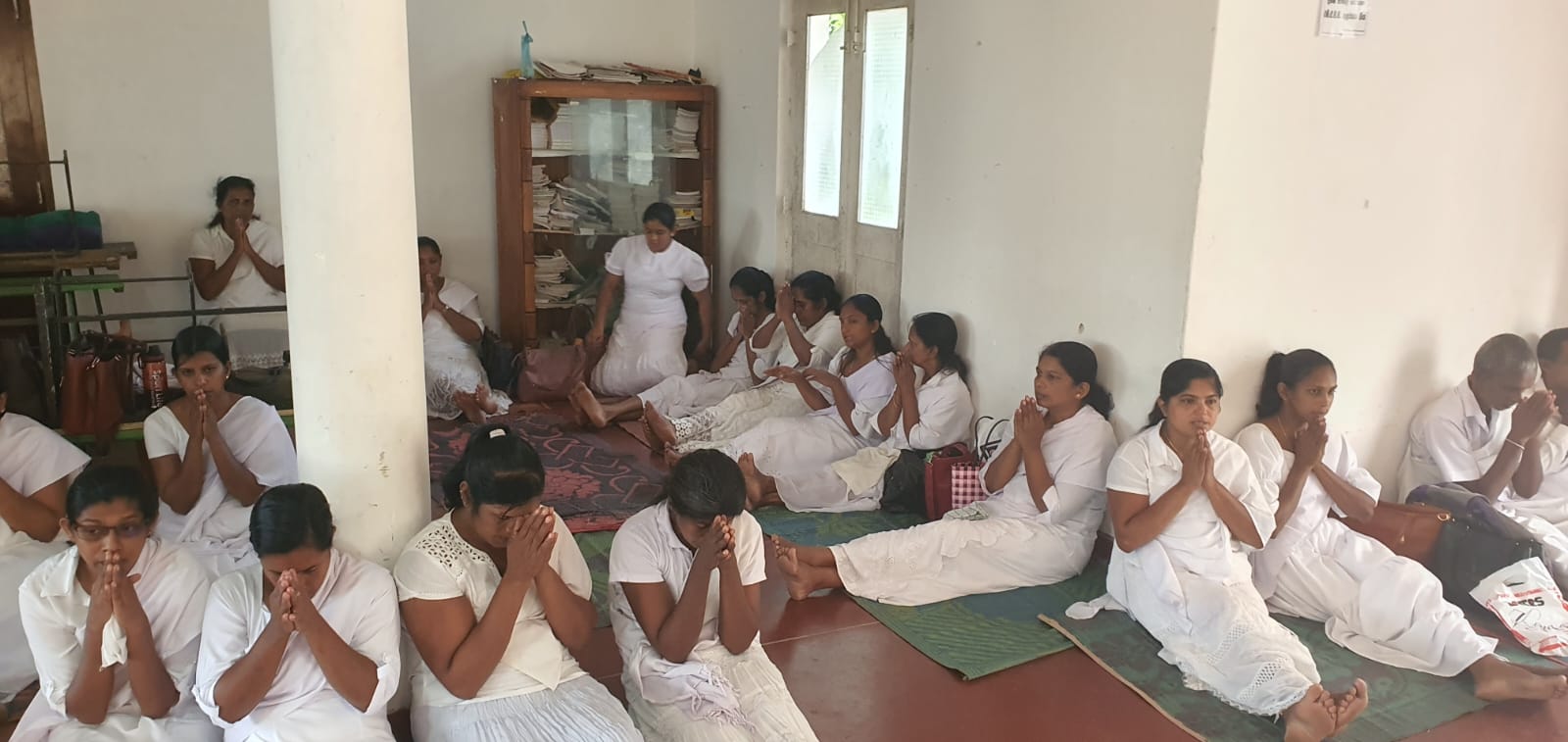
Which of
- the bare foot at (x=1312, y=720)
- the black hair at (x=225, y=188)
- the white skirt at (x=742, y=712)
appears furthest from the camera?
the black hair at (x=225, y=188)

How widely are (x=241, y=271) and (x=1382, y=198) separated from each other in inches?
214

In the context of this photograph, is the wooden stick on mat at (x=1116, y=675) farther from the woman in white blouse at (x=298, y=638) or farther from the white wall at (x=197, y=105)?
the white wall at (x=197, y=105)

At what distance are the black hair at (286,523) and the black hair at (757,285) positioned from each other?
4065mm

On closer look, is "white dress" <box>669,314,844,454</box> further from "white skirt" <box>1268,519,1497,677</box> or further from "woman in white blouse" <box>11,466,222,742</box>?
"woman in white blouse" <box>11,466,222,742</box>

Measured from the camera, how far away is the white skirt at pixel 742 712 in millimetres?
2871

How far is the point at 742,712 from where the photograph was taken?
2.94 metres

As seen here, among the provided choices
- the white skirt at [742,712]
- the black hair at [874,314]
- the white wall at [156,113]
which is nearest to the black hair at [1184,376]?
the white skirt at [742,712]

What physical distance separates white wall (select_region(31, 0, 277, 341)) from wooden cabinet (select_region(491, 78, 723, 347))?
133 cm

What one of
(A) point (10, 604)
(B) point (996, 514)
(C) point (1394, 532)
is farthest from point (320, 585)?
(C) point (1394, 532)

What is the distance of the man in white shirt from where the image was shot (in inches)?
171

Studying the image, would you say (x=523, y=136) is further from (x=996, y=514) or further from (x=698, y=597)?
(x=698, y=597)

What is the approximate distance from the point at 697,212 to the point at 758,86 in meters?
0.97

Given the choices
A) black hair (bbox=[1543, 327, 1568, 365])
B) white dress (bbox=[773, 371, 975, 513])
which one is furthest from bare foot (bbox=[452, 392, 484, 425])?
black hair (bbox=[1543, 327, 1568, 365])

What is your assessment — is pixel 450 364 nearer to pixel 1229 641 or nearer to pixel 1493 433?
pixel 1229 641
